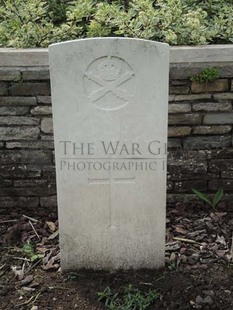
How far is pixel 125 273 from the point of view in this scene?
308 cm

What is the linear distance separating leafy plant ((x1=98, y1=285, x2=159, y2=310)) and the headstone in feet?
0.75

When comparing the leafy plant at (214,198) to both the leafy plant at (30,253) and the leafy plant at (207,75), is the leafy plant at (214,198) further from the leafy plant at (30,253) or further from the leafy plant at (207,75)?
the leafy plant at (30,253)

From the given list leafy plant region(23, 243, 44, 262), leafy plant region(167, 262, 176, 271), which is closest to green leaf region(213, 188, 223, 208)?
leafy plant region(167, 262, 176, 271)

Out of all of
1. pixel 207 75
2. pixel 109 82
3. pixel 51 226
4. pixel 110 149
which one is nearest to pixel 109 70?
pixel 109 82

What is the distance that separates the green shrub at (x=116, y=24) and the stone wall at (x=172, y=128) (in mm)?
194

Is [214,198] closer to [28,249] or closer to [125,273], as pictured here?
[125,273]

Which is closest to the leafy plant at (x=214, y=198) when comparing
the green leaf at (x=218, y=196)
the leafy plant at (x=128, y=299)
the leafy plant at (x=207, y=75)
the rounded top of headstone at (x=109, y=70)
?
the green leaf at (x=218, y=196)

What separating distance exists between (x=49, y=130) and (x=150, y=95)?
3.23 ft

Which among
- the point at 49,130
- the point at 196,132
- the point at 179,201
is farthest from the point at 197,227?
the point at 49,130

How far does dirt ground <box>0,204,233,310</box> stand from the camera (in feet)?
9.37

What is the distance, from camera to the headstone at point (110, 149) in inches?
105

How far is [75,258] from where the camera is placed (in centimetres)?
307

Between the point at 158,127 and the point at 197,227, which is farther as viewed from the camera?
the point at 197,227

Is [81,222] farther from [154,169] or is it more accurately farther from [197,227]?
[197,227]
